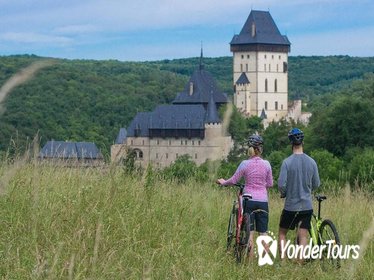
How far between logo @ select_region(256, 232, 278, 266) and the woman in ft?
0.31

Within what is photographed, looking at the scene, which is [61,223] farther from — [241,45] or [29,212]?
[241,45]

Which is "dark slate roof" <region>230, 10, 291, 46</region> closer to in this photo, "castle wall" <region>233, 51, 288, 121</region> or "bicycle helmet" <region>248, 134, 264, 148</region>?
"castle wall" <region>233, 51, 288, 121</region>

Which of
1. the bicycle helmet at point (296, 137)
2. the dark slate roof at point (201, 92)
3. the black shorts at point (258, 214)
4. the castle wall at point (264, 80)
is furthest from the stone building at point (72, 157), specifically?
the castle wall at point (264, 80)

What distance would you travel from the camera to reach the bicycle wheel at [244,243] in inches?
200

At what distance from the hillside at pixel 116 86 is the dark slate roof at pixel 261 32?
8309 mm

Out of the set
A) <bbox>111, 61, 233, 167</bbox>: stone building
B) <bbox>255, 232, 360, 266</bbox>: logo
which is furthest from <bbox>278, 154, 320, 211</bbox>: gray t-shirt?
<bbox>111, 61, 233, 167</bbox>: stone building

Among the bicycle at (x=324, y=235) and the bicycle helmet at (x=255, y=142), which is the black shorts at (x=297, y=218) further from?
the bicycle helmet at (x=255, y=142)

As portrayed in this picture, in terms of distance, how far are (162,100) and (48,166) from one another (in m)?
112

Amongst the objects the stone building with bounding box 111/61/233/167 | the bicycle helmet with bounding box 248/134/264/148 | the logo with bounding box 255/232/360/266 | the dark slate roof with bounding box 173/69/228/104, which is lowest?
the stone building with bounding box 111/61/233/167

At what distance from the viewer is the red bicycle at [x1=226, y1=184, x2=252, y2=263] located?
5160 mm

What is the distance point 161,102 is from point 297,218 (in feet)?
372

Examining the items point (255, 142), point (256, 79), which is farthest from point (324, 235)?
point (256, 79)

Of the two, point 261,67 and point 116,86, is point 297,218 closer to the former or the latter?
point 116,86

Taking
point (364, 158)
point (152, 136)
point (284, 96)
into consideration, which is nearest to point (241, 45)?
point (284, 96)
